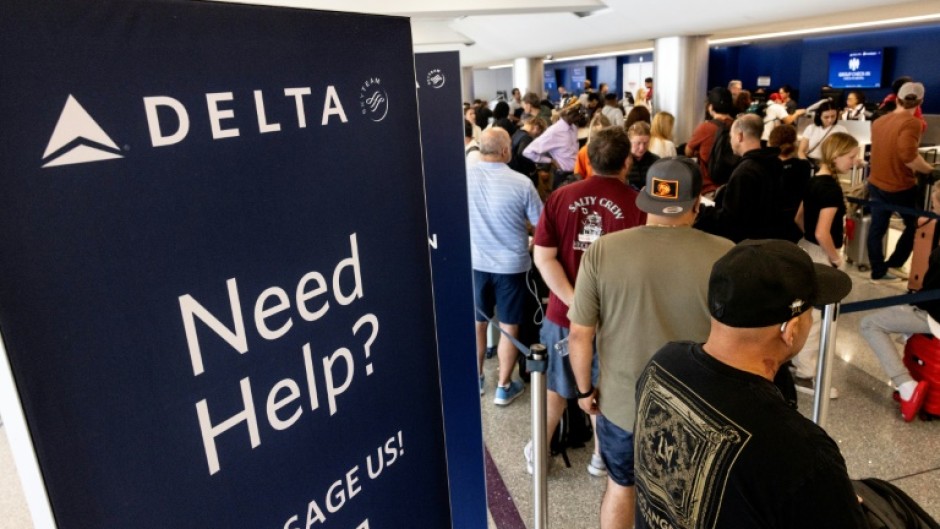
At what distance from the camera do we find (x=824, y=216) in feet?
11.5

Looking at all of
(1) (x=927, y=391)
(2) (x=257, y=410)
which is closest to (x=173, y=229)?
(2) (x=257, y=410)

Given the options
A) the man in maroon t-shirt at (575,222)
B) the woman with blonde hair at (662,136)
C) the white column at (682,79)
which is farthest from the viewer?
the white column at (682,79)

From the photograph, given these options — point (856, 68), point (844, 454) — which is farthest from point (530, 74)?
point (844, 454)

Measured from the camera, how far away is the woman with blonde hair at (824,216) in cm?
352

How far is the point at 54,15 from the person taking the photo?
24.9 inches

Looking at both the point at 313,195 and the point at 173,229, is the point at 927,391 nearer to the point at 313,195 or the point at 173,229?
the point at 313,195

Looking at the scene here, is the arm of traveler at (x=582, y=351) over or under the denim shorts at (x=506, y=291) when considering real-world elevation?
over

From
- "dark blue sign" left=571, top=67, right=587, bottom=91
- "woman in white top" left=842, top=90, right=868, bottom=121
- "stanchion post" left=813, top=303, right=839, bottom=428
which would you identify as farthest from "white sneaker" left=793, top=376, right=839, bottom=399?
"dark blue sign" left=571, top=67, right=587, bottom=91

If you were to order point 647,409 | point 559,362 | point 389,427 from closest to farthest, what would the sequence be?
point 389,427, point 647,409, point 559,362

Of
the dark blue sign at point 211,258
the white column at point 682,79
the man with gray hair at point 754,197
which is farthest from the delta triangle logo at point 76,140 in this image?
the white column at point 682,79

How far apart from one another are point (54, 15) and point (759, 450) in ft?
4.29

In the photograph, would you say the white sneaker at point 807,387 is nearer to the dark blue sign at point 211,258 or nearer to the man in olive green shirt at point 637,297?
the man in olive green shirt at point 637,297

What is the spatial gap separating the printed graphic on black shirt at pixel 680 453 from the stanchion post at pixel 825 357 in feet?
4.35

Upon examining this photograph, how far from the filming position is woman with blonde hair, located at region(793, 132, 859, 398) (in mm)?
3518
